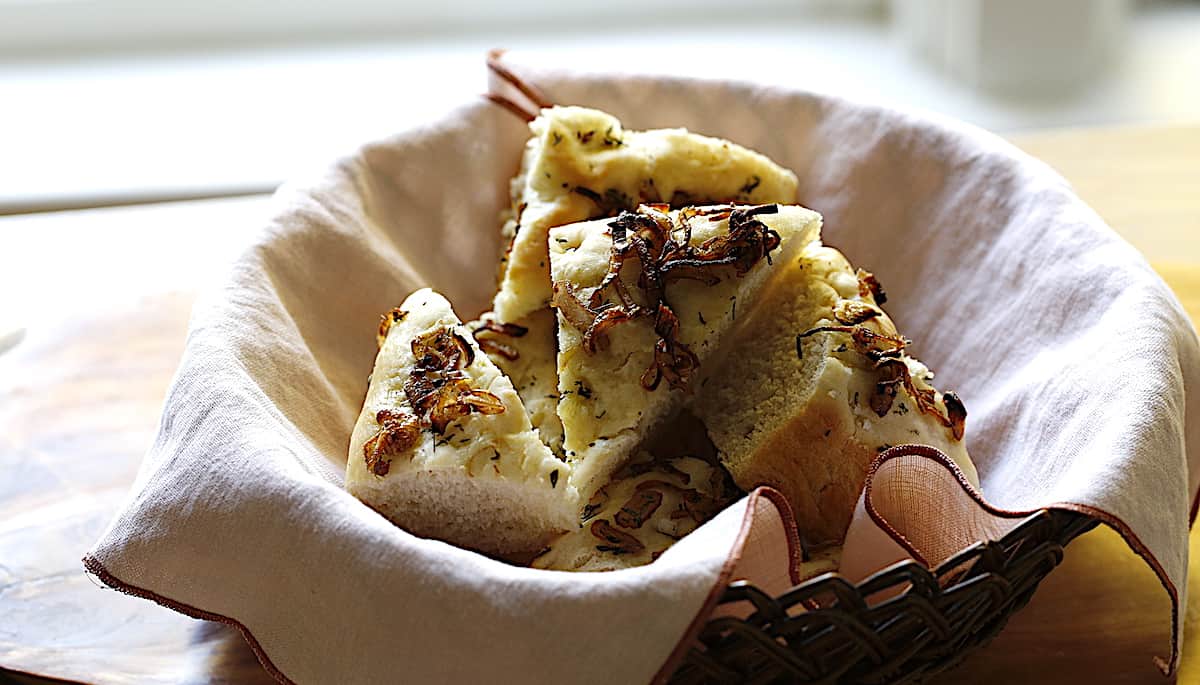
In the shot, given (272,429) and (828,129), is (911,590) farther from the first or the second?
(828,129)

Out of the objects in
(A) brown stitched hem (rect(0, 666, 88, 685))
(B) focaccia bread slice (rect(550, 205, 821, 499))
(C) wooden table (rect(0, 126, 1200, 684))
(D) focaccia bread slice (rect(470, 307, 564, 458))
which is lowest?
(A) brown stitched hem (rect(0, 666, 88, 685))

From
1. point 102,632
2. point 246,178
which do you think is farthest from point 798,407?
point 246,178

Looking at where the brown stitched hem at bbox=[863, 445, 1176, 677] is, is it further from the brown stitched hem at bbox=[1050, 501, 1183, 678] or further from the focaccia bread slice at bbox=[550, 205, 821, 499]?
the focaccia bread slice at bbox=[550, 205, 821, 499]

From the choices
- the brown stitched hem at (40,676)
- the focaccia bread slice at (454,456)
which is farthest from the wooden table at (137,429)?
the focaccia bread slice at (454,456)

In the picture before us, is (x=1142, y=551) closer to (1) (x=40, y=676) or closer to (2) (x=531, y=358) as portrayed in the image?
(2) (x=531, y=358)

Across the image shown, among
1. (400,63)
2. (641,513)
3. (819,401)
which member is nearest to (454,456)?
(641,513)

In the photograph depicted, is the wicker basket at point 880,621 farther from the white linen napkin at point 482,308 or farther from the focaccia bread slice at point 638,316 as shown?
the focaccia bread slice at point 638,316

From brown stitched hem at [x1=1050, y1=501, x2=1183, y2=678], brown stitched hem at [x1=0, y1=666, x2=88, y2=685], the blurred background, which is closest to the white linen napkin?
brown stitched hem at [x1=1050, y1=501, x2=1183, y2=678]
